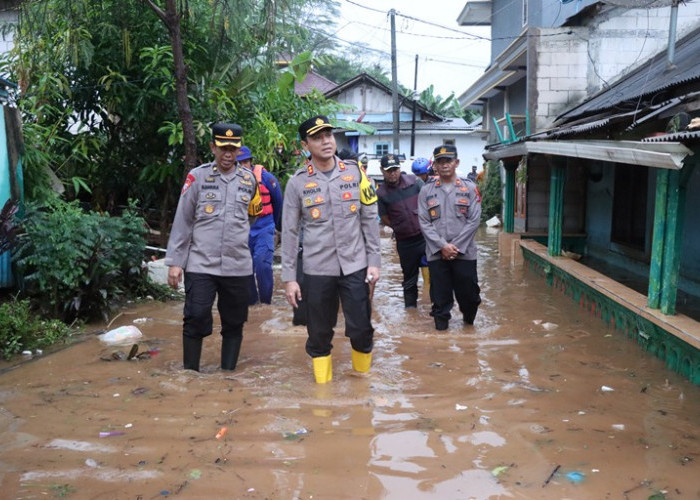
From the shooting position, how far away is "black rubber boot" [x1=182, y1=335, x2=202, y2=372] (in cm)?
520

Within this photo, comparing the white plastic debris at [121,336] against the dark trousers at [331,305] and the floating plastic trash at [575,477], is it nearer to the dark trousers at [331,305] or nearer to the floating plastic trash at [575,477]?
the dark trousers at [331,305]

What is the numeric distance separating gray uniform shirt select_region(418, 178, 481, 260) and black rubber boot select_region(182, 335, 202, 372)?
2.62 metres

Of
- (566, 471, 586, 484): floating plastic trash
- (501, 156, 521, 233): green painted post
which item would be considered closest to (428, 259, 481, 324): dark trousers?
(566, 471, 586, 484): floating plastic trash

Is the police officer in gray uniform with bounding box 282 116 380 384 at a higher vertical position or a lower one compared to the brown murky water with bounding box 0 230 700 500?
higher

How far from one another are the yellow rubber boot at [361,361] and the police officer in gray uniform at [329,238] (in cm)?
20

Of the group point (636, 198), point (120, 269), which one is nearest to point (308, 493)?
point (120, 269)

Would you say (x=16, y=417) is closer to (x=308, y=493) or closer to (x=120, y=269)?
(x=308, y=493)

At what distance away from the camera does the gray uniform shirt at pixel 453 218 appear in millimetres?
6711

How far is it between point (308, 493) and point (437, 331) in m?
3.75

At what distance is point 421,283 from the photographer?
35.1 ft

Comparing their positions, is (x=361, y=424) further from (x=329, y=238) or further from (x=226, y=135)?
(x=226, y=135)

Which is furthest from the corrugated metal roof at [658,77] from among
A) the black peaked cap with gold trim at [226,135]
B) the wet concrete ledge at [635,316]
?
the black peaked cap with gold trim at [226,135]

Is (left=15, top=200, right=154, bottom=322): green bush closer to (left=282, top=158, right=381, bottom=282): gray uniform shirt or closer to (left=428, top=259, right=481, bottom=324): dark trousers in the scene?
(left=282, top=158, right=381, bottom=282): gray uniform shirt

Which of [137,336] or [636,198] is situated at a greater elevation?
[636,198]
